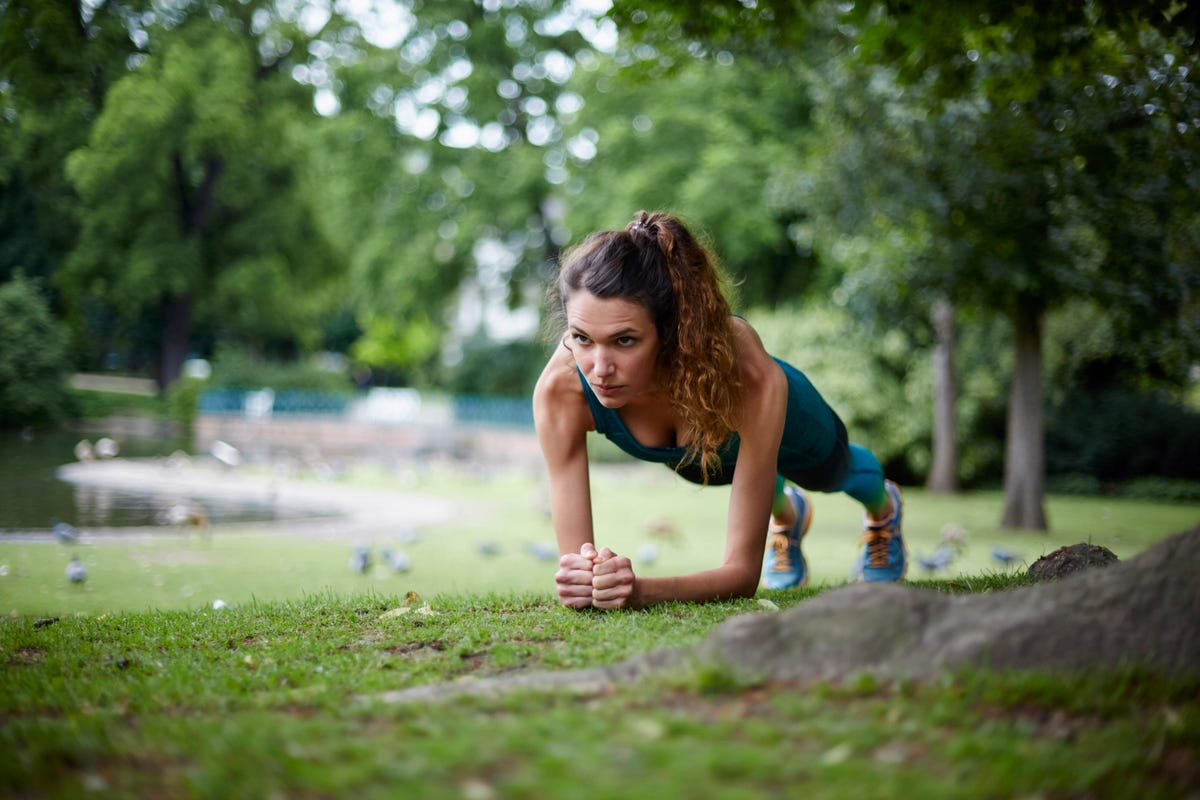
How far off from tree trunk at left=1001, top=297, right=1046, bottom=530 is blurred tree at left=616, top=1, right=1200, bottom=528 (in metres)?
0.02

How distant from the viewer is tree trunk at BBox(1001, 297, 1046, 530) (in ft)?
41.7

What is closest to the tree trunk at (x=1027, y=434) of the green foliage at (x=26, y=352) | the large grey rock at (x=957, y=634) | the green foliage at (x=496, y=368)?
the large grey rock at (x=957, y=634)

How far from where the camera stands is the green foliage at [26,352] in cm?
1012

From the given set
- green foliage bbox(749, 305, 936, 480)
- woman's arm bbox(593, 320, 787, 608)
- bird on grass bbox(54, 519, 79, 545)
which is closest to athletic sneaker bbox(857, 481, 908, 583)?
woman's arm bbox(593, 320, 787, 608)

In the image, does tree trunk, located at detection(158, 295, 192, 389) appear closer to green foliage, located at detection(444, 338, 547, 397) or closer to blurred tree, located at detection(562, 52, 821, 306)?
blurred tree, located at detection(562, 52, 821, 306)

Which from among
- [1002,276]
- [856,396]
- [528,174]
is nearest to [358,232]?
[528,174]

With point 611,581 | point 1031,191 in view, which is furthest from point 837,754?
point 1031,191

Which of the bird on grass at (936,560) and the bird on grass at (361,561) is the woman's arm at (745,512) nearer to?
the bird on grass at (936,560)

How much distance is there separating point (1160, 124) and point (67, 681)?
10.9 meters

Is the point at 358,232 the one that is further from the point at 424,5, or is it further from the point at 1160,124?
the point at 1160,124

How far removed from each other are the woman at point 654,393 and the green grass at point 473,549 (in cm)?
138

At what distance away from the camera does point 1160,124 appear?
10.3m

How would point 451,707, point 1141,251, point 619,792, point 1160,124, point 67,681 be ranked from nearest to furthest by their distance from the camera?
point 619,792 < point 451,707 < point 67,681 < point 1160,124 < point 1141,251

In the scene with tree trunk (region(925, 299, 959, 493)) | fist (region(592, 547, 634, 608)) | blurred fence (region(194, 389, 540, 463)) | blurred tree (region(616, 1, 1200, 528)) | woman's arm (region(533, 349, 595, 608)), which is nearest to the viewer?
fist (region(592, 547, 634, 608))
